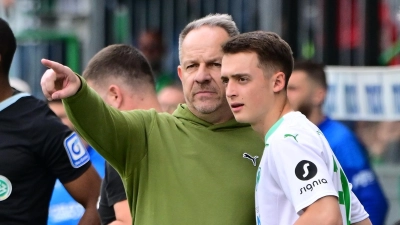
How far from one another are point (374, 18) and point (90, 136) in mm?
4339

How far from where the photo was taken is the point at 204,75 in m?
3.66

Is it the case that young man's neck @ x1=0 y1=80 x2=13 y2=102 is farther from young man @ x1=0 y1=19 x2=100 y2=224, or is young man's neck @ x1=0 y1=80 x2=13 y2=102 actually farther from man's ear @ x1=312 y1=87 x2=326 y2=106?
man's ear @ x1=312 y1=87 x2=326 y2=106

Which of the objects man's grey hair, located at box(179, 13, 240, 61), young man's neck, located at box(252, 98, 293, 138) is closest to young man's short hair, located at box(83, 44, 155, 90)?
man's grey hair, located at box(179, 13, 240, 61)

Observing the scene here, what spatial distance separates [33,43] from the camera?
9211 millimetres

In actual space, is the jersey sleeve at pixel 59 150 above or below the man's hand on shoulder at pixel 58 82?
below

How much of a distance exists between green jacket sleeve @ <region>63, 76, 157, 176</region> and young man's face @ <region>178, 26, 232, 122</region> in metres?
0.19

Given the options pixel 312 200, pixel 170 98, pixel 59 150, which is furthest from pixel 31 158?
pixel 170 98

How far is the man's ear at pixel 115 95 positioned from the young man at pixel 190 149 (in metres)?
0.64

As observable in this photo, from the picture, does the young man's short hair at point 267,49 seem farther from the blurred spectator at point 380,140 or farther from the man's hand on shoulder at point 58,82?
the blurred spectator at point 380,140

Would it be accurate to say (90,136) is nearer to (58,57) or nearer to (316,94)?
(316,94)

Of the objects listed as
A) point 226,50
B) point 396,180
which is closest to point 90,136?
point 226,50

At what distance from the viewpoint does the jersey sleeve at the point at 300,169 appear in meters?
3.05

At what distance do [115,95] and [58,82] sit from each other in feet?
3.88

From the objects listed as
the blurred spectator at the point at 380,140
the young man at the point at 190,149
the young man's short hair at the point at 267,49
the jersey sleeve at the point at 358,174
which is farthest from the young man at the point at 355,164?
the young man's short hair at the point at 267,49
